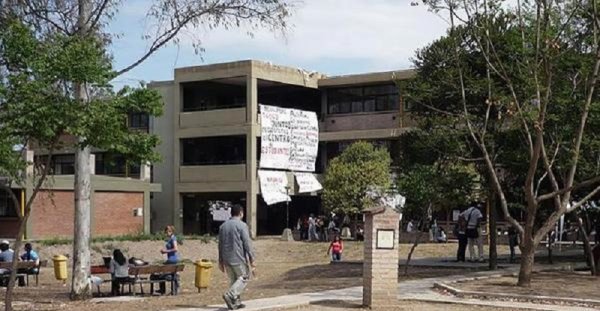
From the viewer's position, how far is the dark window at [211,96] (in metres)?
54.5

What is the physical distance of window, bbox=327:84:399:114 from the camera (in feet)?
169

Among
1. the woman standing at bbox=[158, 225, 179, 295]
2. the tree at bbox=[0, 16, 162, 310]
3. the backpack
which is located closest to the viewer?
the tree at bbox=[0, 16, 162, 310]

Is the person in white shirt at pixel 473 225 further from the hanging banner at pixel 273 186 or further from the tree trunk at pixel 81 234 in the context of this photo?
the hanging banner at pixel 273 186

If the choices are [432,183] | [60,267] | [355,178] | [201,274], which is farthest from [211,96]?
[201,274]

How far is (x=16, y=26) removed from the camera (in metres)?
15.3

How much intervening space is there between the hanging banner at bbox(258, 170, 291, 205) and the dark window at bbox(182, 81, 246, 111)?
558 centimetres

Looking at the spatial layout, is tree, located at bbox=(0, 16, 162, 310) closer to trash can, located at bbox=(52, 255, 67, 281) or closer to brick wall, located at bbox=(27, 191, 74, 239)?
trash can, located at bbox=(52, 255, 67, 281)

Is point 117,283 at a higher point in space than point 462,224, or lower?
lower

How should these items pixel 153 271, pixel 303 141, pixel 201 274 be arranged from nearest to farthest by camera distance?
1. pixel 153 271
2. pixel 201 274
3. pixel 303 141

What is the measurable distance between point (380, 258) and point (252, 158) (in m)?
35.6

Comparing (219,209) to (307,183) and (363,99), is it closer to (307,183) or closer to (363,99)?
(307,183)

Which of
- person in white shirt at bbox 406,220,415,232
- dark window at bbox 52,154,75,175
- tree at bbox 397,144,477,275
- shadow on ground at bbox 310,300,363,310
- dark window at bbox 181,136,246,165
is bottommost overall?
shadow on ground at bbox 310,300,363,310

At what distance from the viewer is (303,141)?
5206 centimetres

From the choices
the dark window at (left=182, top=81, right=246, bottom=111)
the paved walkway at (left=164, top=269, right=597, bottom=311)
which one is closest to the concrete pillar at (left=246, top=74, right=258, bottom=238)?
the dark window at (left=182, top=81, right=246, bottom=111)
